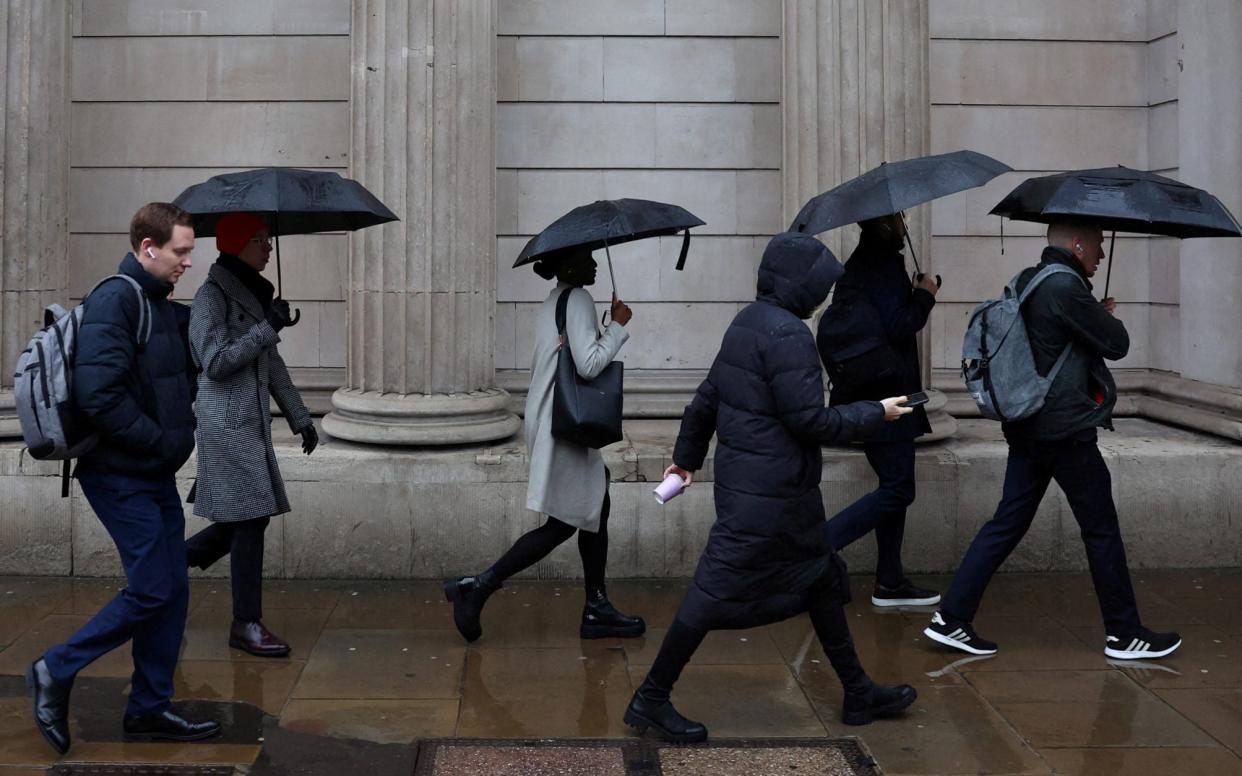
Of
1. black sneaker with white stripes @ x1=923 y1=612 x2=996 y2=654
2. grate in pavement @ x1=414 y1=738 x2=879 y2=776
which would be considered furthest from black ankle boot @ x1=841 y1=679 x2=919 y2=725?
black sneaker with white stripes @ x1=923 y1=612 x2=996 y2=654

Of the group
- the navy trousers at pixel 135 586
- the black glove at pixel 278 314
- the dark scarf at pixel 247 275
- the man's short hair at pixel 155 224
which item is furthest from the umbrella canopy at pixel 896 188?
the navy trousers at pixel 135 586

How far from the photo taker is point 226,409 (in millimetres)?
6324

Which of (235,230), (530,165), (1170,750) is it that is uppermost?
(530,165)

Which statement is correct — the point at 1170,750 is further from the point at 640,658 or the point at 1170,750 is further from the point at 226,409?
the point at 226,409

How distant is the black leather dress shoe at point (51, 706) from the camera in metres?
5.21

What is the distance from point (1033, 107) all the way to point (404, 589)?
4.96 m

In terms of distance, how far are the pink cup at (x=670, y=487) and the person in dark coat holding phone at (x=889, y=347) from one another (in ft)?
Result: 5.87

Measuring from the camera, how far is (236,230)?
6.30 meters

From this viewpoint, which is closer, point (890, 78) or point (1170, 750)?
point (1170, 750)

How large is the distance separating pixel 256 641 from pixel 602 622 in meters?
1.56

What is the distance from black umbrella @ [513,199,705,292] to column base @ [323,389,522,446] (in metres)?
1.84

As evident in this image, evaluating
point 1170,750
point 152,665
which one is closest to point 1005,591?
point 1170,750

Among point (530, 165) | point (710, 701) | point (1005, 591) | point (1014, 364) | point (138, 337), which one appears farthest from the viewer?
point (530, 165)

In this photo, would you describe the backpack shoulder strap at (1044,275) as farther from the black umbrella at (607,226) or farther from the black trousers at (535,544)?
the black trousers at (535,544)
